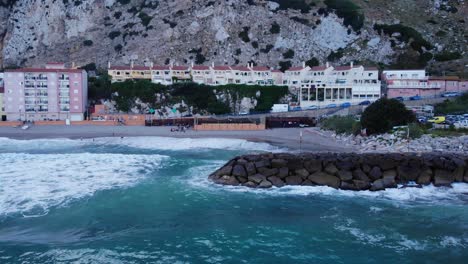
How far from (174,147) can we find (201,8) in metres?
49.2

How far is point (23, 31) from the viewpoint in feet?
272

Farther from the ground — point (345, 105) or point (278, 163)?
point (345, 105)

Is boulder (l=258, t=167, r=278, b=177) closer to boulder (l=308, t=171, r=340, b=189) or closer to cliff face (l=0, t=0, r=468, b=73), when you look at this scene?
boulder (l=308, t=171, r=340, b=189)

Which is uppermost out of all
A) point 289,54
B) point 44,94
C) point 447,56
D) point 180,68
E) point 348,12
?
point 348,12

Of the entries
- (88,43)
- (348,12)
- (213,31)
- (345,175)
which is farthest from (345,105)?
(88,43)

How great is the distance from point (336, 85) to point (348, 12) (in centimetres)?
2299

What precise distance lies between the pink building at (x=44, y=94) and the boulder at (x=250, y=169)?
40707 millimetres

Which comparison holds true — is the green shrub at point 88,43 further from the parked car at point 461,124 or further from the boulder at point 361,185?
the boulder at point 361,185

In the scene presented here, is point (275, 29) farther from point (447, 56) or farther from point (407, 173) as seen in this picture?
point (407, 173)

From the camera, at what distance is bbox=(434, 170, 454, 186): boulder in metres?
20.6

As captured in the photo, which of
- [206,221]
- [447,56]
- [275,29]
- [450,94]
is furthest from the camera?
[275,29]

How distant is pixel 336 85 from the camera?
60.6 m

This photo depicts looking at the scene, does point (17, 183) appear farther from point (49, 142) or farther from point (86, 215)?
point (49, 142)

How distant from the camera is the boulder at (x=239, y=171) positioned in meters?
21.1
